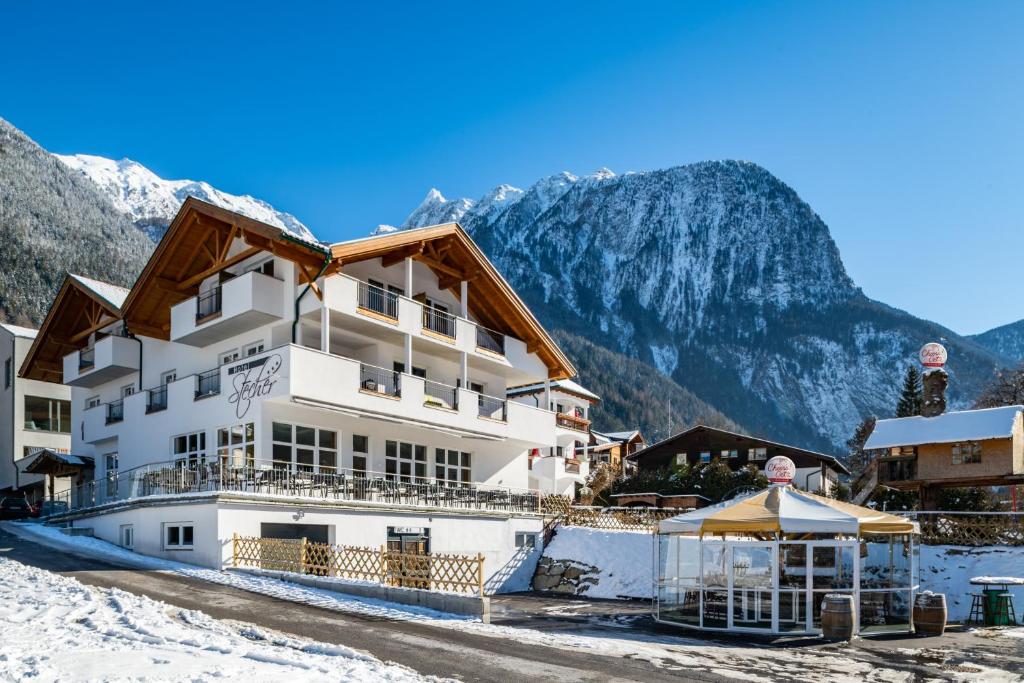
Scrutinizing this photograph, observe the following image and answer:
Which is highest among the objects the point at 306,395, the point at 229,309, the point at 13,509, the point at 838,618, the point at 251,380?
the point at 229,309

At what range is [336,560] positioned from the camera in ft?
81.0

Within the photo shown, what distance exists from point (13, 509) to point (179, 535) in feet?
58.7

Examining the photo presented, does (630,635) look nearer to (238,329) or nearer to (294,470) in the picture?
(294,470)

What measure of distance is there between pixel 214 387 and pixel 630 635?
61.8 ft

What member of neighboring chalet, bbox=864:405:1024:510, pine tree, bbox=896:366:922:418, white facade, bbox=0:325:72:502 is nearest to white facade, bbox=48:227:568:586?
white facade, bbox=0:325:72:502

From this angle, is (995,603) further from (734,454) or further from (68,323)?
(734,454)

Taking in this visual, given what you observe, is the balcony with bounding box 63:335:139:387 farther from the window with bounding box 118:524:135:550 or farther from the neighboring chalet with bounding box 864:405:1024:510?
the neighboring chalet with bounding box 864:405:1024:510

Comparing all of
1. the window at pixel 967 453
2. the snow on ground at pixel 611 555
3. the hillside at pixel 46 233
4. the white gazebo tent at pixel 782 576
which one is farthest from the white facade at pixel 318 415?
the hillside at pixel 46 233

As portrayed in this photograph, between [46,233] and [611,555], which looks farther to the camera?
[46,233]

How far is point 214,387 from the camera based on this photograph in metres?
31.5

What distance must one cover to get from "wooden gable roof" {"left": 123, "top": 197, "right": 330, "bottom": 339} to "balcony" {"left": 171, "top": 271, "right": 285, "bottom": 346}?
4.06ft

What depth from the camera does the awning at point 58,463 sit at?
39.8 meters

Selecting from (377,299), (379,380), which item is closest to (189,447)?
(379,380)

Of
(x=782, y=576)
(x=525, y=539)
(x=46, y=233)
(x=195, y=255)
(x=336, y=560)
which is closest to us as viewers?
(x=336, y=560)
